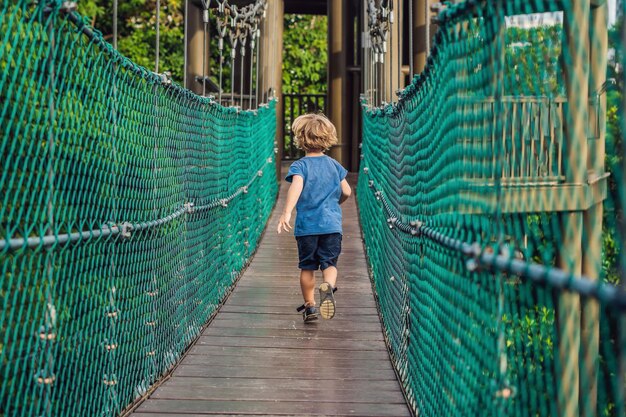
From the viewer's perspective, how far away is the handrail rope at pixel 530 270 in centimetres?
147

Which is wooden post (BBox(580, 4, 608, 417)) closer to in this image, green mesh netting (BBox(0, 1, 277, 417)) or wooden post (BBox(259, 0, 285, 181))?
green mesh netting (BBox(0, 1, 277, 417))

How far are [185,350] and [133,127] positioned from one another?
152 centimetres

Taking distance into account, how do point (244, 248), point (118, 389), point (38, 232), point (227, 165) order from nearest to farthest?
point (38, 232) → point (118, 389) → point (227, 165) → point (244, 248)

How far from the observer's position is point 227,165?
280 inches

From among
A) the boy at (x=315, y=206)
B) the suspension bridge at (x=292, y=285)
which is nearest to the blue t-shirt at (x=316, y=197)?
the boy at (x=315, y=206)

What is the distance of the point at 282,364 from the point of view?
16.3ft

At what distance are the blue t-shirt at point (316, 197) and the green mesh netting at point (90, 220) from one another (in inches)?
24.1

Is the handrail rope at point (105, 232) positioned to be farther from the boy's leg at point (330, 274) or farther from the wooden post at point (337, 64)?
the wooden post at point (337, 64)

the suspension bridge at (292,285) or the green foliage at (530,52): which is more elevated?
the green foliage at (530,52)

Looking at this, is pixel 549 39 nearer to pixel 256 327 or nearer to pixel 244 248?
pixel 256 327

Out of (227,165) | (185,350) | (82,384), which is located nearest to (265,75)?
(227,165)

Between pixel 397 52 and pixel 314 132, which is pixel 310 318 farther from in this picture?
pixel 397 52

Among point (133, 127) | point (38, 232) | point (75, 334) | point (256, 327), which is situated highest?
point (133, 127)

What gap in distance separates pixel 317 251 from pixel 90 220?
2.89m
